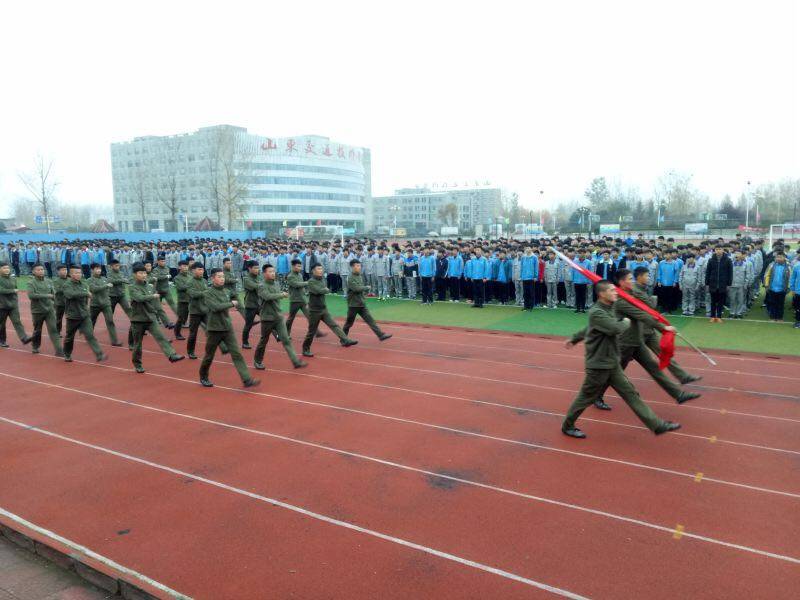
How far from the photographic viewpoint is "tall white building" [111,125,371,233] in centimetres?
8119

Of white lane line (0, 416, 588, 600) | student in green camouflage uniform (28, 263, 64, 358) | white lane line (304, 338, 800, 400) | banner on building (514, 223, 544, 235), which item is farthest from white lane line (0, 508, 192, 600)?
banner on building (514, 223, 544, 235)

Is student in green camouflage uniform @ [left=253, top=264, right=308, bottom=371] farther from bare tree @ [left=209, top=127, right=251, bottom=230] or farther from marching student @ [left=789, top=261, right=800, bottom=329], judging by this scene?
bare tree @ [left=209, top=127, right=251, bottom=230]

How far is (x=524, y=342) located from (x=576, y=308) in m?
4.26

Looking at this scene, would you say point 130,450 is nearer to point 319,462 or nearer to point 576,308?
point 319,462

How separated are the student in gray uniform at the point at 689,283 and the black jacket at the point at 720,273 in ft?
1.68

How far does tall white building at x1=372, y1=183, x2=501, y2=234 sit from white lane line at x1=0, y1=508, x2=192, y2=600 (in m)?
102

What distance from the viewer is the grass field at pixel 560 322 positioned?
11805mm

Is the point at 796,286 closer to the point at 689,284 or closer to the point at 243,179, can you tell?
the point at 689,284

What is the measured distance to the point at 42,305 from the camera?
12.0 m

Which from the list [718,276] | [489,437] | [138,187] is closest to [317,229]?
[138,187]

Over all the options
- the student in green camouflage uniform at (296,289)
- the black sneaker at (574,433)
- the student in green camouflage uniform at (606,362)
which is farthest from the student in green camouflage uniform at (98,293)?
the student in green camouflage uniform at (606,362)

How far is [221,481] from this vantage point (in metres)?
5.84

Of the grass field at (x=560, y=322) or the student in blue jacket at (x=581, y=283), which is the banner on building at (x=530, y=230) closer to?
the grass field at (x=560, y=322)

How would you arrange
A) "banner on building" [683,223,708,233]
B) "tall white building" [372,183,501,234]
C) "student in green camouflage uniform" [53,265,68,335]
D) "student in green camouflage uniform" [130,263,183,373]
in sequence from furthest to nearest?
"tall white building" [372,183,501,234]
"banner on building" [683,223,708,233]
"student in green camouflage uniform" [53,265,68,335]
"student in green camouflage uniform" [130,263,183,373]
